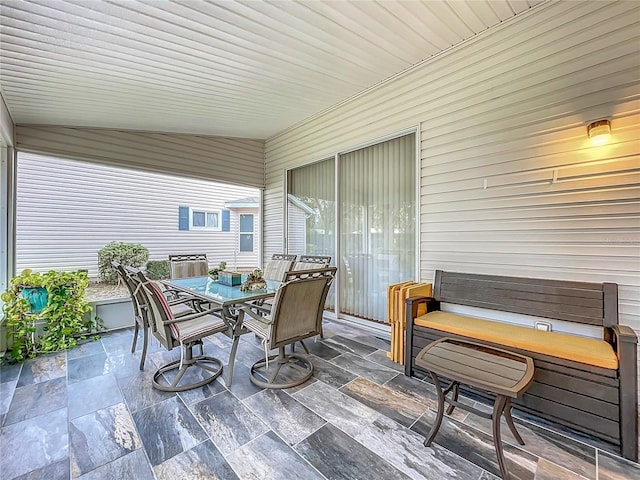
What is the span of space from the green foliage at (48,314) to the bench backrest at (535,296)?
4.45m

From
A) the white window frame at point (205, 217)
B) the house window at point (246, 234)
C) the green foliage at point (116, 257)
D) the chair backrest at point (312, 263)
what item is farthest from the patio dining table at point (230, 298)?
the house window at point (246, 234)

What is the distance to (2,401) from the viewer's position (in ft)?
7.66

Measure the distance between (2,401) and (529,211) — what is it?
4970mm

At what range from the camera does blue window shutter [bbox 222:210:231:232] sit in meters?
6.63

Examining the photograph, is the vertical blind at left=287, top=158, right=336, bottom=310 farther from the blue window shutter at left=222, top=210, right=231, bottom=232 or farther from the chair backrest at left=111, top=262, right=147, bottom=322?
the chair backrest at left=111, top=262, right=147, bottom=322

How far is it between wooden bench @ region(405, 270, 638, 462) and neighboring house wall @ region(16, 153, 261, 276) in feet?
15.7

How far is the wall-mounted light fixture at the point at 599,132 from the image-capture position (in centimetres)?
219

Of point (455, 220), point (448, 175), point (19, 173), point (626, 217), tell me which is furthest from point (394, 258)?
point (19, 173)

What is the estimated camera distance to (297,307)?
2.54 metres

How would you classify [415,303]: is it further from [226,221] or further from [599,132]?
[226,221]

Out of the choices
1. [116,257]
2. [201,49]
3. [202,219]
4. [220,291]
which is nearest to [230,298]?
[220,291]

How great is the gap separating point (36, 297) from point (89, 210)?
6.58ft

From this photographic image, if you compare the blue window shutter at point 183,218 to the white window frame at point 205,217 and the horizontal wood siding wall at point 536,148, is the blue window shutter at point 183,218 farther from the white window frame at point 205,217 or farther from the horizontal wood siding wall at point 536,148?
the horizontal wood siding wall at point 536,148

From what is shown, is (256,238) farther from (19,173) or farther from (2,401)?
(2,401)
